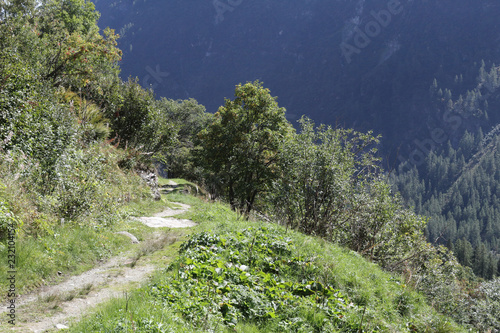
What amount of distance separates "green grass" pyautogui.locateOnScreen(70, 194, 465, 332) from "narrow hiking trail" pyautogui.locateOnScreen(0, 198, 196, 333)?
51cm

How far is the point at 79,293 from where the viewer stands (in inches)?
202

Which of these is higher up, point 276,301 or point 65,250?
point 276,301

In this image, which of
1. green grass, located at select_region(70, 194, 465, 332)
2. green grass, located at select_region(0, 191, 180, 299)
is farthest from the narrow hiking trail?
green grass, located at select_region(70, 194, 465, 332)

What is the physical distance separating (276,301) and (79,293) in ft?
10.8

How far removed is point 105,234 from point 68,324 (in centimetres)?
404

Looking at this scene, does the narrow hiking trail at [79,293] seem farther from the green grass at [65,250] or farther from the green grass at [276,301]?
the green grass at [276,301]

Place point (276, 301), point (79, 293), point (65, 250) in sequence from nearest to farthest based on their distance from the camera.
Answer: point (79, 293) → point (276, 301) → point (65, 250)

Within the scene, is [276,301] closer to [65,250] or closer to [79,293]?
[79,293]

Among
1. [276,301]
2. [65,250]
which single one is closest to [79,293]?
[65,250]

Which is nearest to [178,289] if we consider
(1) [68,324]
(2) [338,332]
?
(1) [68,324]

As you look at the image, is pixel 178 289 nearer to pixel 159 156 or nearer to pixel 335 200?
pixel 335 200

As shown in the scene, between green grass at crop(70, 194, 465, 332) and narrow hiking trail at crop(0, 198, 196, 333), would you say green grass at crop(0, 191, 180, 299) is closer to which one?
narrow hiking trail at crop(0, 198, 196, 333)

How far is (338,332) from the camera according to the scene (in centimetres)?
552

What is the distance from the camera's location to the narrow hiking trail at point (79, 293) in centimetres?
415
